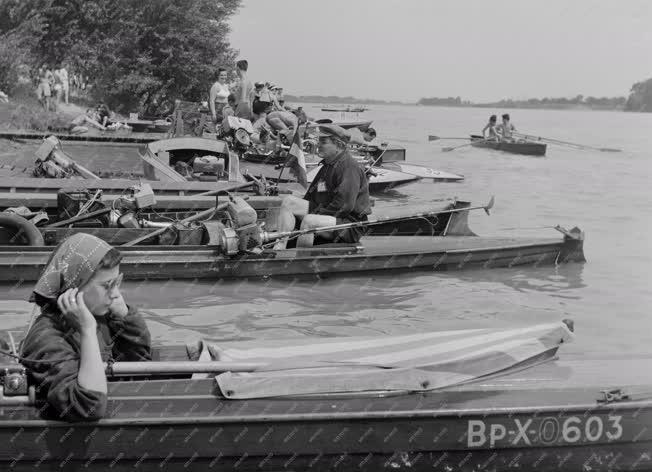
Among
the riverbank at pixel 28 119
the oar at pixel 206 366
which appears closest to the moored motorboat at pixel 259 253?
the oar at pixel 206 366

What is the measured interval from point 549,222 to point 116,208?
37.6 feet

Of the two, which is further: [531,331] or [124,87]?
[124,87]

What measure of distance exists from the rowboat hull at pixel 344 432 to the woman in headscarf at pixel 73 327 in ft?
0.82

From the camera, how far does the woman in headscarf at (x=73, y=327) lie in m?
3.87

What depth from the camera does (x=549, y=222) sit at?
735 inches

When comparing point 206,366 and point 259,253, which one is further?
point 259,253

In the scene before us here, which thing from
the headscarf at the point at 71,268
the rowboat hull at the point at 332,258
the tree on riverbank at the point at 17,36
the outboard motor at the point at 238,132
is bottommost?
the rowboat hull at the point at 332,258

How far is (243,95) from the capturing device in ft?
65.8

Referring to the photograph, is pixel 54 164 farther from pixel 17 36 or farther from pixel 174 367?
pixel 17 36

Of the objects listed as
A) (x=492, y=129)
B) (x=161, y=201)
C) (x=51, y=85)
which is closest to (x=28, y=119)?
(x=51, y=85)

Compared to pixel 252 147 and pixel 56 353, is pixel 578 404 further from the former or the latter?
pixel 252 147

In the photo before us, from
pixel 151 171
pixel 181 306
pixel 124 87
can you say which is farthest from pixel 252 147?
pixel 124 87

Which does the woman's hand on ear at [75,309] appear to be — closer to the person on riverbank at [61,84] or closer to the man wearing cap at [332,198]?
the man wearing cap at [332,198]

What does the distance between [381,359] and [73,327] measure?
1.89m
